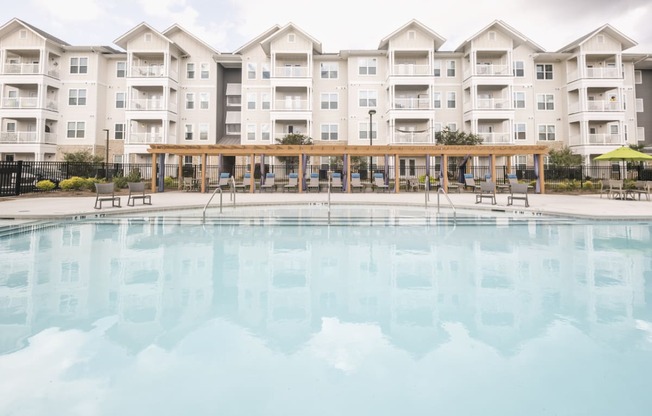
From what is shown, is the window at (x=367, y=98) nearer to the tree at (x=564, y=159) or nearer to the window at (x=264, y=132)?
the window at (x=264, y=132)

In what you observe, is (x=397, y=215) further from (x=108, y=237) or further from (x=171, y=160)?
(x=171, y=160)

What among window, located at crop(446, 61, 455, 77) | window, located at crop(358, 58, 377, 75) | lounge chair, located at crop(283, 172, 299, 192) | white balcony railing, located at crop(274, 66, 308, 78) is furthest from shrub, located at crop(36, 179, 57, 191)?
window, located at crop(446, 61, 455, 77)

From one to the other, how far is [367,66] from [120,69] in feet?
84.1

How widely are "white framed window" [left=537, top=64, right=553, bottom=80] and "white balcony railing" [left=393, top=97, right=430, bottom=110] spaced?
1328cm

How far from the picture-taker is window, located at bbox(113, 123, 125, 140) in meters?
38.3

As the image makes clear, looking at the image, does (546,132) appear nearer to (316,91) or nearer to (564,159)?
(564,159)

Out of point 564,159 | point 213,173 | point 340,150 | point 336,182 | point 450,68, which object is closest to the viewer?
point 340,150

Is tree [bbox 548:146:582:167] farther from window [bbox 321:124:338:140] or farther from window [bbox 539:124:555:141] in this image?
window [bbox 321:124:338:140]

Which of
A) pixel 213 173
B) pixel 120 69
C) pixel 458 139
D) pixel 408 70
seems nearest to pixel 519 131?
pixel 458 139

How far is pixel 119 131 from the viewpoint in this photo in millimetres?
38562

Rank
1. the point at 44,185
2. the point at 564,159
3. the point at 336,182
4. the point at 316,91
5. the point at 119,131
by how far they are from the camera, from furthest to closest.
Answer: the point at 119,131 → the point at 316,91 → the point at 564,159 → the point at 336,182 → the point at 44,185

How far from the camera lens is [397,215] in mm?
14352

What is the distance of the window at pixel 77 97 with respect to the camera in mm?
37125

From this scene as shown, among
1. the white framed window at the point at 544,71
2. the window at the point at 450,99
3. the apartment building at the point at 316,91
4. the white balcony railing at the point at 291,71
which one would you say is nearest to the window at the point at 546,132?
the apartment building at the point at 316,91
